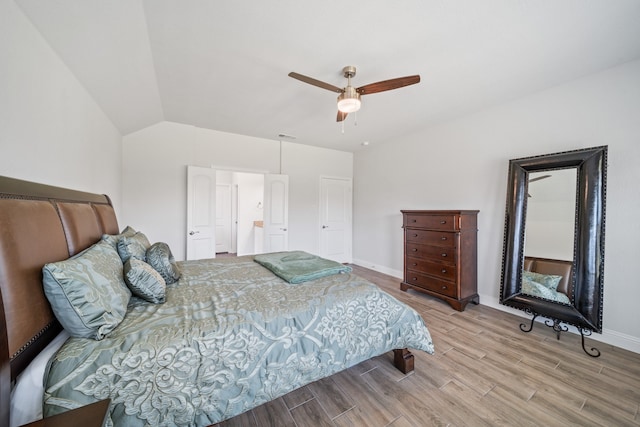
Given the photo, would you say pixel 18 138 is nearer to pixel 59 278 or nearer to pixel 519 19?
pixel 59 278

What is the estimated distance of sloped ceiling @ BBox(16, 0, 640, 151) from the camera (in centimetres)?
161

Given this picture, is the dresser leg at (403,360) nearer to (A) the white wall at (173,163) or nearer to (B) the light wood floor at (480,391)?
(B) the light wood floor at (480,391)

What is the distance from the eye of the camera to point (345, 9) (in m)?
1.64

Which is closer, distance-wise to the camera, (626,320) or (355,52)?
(355,52)

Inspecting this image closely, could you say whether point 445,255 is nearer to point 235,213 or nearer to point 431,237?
point 431,237

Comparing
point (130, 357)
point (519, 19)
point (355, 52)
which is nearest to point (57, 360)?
point (130, 357)

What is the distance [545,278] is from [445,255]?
0.98 meters

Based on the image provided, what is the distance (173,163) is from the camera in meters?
3.91

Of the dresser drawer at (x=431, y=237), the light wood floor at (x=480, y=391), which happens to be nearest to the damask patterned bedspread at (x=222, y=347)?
the light wood floor at (x=480, y=391)

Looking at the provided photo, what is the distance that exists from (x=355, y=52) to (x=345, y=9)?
0.44 meters

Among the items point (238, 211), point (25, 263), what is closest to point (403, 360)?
point (25, 263)

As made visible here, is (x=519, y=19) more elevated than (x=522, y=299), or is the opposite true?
(x=519, y=19)

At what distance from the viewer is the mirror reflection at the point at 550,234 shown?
7.97ft

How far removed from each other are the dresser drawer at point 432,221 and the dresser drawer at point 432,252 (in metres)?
0.28
